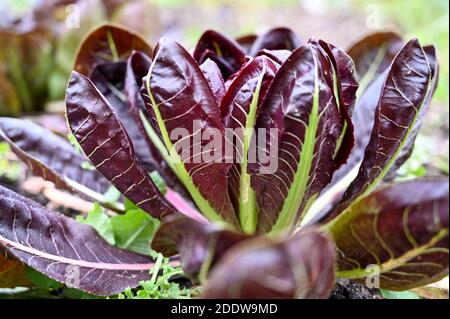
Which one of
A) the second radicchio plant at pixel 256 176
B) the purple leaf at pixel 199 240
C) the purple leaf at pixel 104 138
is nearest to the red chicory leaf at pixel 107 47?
the second radicchio plant at pixel 256 176

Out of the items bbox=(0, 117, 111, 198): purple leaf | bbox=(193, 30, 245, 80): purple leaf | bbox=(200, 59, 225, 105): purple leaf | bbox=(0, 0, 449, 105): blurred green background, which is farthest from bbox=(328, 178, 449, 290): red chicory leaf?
bbox=(0, 0, 449, 105): blurred green background

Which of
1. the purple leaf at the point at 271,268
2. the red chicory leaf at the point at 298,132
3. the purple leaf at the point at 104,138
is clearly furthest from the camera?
the purple leaf at the point at 104,138

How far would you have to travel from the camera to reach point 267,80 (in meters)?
0.74

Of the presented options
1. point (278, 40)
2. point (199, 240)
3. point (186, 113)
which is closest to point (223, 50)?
point (278, 40)

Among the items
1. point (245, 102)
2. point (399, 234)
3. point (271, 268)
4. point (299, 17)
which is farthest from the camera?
point (299, 17)

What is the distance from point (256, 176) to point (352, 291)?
0.25 metres

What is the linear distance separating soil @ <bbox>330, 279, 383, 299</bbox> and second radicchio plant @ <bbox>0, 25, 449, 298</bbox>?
95 millimetres

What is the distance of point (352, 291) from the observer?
87cm

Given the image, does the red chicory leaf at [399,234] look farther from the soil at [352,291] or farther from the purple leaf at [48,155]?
the purple leaf at [48,155]

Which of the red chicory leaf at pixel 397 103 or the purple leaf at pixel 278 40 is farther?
the purple leaf at pixel 278 40

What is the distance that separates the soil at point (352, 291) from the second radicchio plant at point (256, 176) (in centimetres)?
10

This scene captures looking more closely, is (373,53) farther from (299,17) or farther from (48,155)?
(299,17)

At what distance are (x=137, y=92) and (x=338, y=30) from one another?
5.86ft

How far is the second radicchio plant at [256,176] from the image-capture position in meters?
0.57
